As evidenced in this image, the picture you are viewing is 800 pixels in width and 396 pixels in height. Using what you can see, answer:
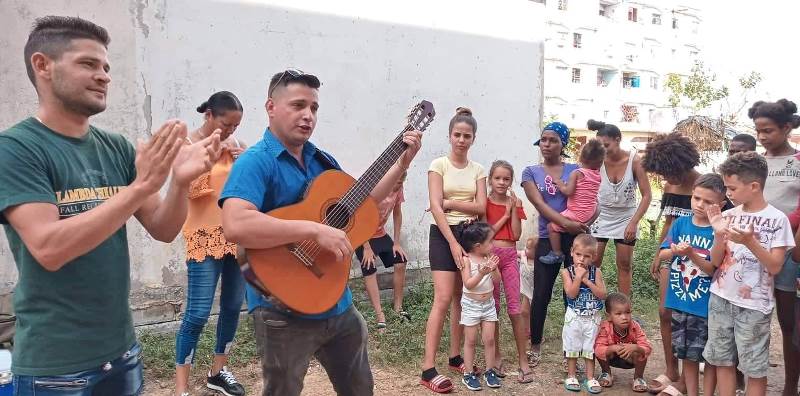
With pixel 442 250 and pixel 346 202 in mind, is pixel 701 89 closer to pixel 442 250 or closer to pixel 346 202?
pixel 442 250

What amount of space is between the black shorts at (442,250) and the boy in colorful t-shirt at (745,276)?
5.98ft

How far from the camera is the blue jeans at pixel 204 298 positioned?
3.95 m

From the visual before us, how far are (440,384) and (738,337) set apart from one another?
2070 mm

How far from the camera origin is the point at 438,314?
179 inches

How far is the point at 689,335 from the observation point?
13.2 feet

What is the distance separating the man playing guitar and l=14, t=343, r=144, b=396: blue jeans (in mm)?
603

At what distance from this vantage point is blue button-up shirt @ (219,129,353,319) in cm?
252

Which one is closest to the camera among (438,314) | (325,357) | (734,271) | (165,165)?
(165,165)

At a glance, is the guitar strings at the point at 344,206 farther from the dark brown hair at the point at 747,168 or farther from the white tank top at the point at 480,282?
the dark brown hair at the point at 747,168

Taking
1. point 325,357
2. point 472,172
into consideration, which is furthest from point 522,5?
point 325,357

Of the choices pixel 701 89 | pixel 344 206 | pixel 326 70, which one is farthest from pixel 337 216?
pixel 701 89

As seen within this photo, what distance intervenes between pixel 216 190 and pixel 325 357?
1.69 m

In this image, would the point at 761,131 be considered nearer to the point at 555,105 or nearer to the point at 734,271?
the point at 734,271

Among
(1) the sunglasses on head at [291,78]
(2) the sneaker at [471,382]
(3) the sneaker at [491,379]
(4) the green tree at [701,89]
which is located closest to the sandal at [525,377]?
(3) the sneaker at [491,379]
